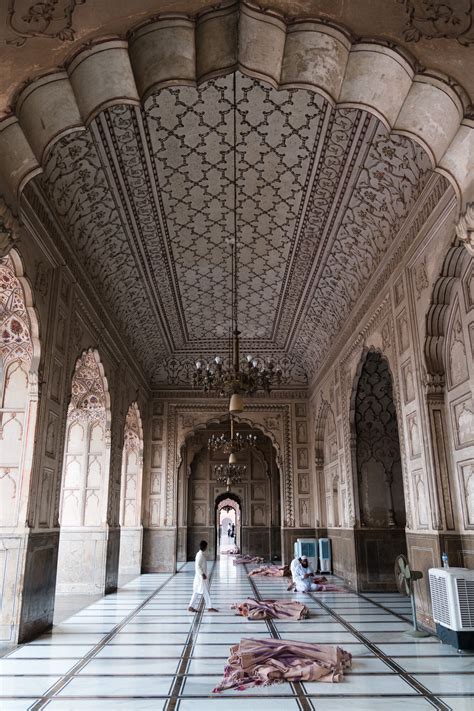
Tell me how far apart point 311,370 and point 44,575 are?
6.94 meters

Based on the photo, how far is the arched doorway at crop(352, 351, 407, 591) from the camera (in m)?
7.73

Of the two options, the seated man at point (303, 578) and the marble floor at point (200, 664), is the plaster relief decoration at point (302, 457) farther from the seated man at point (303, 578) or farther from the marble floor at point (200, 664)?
the marble floor at point (200, 664)

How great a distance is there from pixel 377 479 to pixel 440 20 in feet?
20.9

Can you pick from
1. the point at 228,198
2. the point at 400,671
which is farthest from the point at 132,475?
the point at 400,671

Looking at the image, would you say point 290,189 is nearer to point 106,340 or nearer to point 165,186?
point 165,186

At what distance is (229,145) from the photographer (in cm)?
518

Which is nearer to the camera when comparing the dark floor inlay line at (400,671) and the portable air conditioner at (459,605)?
the dark floor inlay line at (400,671)

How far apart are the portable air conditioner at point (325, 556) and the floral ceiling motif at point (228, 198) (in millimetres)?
3892

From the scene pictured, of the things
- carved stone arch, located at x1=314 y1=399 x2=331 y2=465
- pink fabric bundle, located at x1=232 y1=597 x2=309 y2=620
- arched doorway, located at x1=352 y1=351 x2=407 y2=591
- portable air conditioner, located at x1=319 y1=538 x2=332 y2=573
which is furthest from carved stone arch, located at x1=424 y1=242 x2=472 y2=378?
portable air conditioner, located at x1=319 y1=538 x2=332 y2=573

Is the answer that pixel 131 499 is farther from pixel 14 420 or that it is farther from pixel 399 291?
pixel 399 291

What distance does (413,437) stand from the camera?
5395 mm

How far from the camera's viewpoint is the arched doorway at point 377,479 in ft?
25.4

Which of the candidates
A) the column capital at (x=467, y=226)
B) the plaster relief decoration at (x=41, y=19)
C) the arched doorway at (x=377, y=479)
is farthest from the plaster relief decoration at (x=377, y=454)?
the plaster relief decoration at (x=41, y=19)

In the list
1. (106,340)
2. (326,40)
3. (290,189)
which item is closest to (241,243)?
(290,189)
